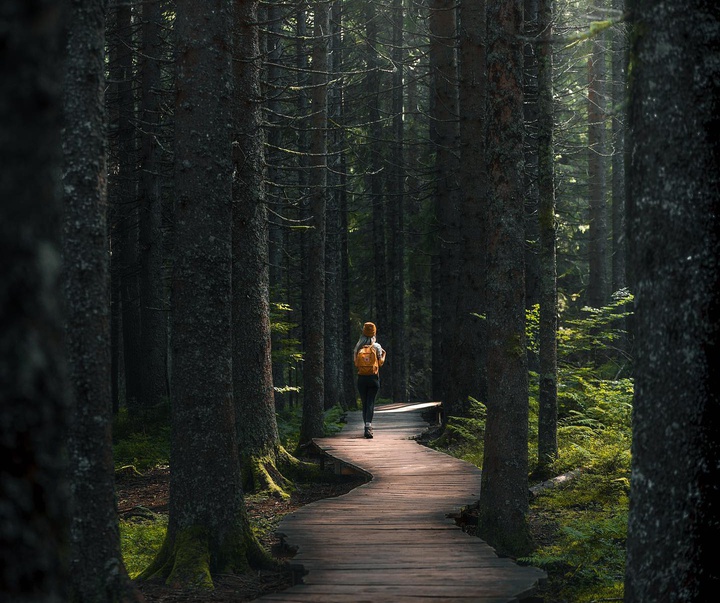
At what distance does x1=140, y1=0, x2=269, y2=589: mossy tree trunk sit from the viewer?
26.3 feet

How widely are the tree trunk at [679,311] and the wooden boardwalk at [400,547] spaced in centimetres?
178

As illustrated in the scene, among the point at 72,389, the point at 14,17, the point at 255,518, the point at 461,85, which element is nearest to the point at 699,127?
the point at 14,17

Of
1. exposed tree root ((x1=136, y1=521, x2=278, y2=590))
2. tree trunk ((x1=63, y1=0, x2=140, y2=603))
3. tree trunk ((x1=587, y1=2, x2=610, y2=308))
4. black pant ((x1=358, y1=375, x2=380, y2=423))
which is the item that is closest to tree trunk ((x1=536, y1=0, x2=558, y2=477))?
black pant ((x1=358, y1=375, x2=380, y2=423))

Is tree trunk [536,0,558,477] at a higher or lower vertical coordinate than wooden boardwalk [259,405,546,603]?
higher

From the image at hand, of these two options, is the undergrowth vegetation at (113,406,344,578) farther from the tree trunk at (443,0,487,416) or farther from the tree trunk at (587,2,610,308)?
the tree trunk at (587,2,610,308)

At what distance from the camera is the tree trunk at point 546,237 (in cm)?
1215

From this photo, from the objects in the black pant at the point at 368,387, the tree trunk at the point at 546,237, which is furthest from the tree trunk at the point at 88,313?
the black pant at the point at 368,387

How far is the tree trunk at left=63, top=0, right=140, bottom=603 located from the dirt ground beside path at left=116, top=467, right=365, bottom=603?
1385mm

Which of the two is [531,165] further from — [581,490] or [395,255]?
[395,255]

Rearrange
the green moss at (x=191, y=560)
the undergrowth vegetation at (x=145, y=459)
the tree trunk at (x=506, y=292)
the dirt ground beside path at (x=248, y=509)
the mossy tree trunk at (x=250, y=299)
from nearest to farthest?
the dirt ground beside path at (x=248, y=509), the green moss at (x=191, y=560), the tree trunk at (x=506, y=292), the undergrowth vegetation at (x=145, y=459), the mossy tree trunk at (x=250, y=299)

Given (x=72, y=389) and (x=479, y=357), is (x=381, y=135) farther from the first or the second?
(x=72, y=389)

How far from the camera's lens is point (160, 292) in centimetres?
2069

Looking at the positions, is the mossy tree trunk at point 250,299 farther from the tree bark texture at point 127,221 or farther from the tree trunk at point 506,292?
the tree bark texture at point 127,221

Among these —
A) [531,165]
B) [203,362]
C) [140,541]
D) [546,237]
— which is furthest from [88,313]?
[531,165]
